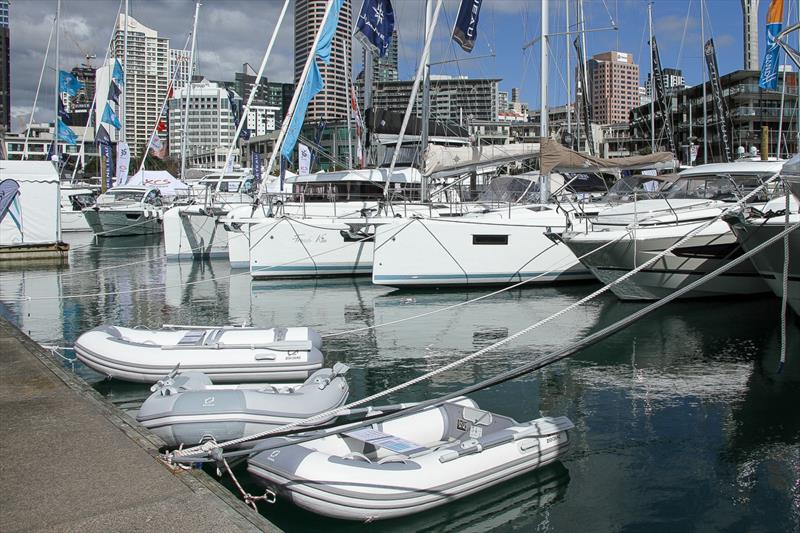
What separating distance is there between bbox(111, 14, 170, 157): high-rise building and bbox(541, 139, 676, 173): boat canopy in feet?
467

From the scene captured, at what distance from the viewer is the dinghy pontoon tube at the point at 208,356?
35.7 feet

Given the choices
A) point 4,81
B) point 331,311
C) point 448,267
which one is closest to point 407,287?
point 448,267

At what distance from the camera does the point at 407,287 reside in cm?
2088

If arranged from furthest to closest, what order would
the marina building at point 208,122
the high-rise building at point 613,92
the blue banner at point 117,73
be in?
the high-rise building at point 613,92
the marina building at point 208,122
the blue banner at point 117,73

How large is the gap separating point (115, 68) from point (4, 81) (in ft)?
412

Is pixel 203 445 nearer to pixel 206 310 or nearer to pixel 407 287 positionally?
pixel 206 310

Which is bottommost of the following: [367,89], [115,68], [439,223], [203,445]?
[203,445]

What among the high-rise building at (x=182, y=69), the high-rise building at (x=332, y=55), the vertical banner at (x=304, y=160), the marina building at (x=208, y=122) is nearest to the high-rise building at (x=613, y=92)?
the marina building at (x=208, y=122)

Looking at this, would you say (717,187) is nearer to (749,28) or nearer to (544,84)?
(544,84)

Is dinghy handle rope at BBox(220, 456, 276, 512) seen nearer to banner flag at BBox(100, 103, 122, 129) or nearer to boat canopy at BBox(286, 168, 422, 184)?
boat canopy at BBox(286, 168, 422, 184)

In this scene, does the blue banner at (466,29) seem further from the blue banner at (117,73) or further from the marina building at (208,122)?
the marina building at (208,122)

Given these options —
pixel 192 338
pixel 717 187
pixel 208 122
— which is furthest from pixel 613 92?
pixel 192 338

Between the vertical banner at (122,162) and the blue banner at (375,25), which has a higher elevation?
the blue banner at (375,25)

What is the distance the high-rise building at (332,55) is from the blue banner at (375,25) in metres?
18.9
